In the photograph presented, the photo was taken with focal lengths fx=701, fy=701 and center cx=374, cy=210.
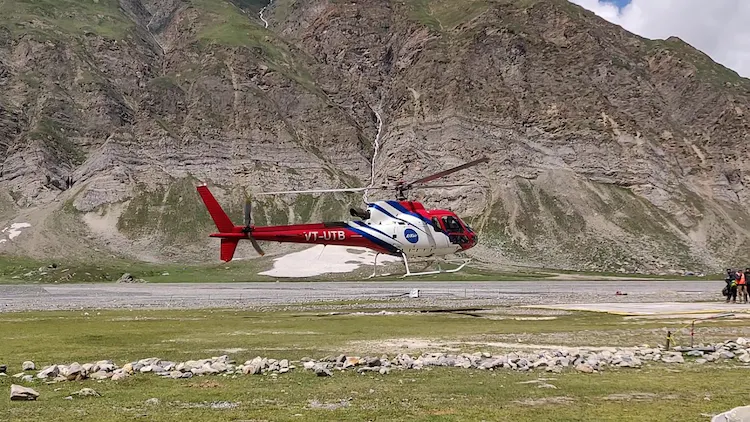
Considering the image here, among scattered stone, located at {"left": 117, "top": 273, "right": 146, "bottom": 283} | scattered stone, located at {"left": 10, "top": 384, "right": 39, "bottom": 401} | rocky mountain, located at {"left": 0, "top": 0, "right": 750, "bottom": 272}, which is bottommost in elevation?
scattered stone, located at {"left": 117, "top": 273, "right": 146, "bottom": 283}

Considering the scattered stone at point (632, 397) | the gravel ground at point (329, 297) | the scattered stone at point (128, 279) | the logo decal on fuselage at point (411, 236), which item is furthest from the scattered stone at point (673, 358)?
the scattered stone at point (128, 279)

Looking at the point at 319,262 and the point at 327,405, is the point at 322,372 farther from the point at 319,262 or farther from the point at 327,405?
the point at 319,262

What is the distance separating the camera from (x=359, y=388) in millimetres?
14328

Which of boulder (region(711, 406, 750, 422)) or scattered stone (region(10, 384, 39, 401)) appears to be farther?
scattered stone (region(10, 384, 39, 401))

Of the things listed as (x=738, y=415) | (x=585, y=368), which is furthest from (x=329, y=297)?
(x=738, y=415)

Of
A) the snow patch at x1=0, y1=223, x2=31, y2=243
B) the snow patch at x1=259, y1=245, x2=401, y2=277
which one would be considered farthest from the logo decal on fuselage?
the snow patch at x1=0, y1=223, x2=31, y2=243

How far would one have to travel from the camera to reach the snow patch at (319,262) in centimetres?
12400

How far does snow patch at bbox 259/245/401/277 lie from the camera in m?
124

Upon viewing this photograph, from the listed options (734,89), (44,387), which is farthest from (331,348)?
(734,89)

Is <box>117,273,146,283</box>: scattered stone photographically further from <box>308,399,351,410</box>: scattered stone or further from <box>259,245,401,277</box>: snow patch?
<box>308,399,351,410</box>: scattered stone

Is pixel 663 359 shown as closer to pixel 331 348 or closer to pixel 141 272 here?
pixel 331 348

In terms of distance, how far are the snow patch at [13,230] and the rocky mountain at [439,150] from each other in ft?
7.31

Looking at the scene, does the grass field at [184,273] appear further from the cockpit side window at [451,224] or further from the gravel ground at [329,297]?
the cockpit side window at [451,224]

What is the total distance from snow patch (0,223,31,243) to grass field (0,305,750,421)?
134 meters
